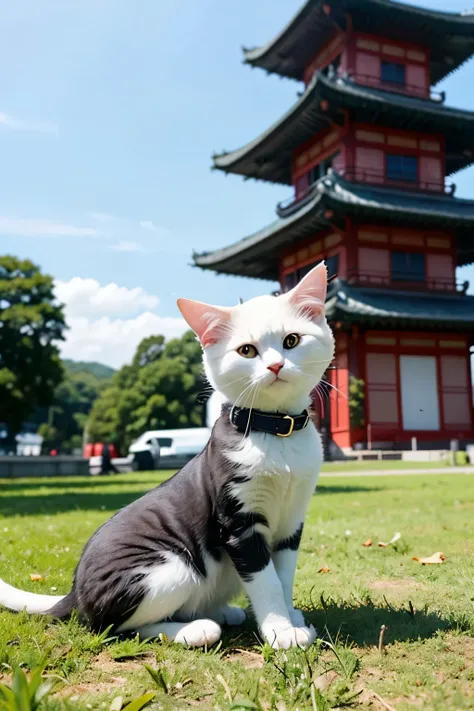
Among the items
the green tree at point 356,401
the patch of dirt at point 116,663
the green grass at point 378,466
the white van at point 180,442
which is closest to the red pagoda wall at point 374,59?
the green tree at point 356,401

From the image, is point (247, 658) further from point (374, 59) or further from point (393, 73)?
point (393, 73)

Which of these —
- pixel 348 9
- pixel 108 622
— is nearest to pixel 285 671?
pixel 108 622

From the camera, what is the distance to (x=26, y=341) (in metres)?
30.0

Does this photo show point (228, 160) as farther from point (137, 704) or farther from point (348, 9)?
point (137, 704)

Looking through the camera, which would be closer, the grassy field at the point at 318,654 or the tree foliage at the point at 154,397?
the grassy field at the point at 318,654

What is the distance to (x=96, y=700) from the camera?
1851 mm

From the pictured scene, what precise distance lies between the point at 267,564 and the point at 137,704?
28.2 inches

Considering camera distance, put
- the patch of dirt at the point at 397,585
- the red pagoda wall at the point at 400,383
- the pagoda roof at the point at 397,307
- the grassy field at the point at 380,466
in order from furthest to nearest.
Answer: the red pagoda wall at the point at 400,383, the pagoda roof at the point at 397,307, the grassy field at the point at 380,466, the patch of dirt at the point at 397,585

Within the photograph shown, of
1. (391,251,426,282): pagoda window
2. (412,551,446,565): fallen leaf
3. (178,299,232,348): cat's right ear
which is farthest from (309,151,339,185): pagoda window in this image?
(178,299,232,348): cat's right ear

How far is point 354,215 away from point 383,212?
3.42 ft

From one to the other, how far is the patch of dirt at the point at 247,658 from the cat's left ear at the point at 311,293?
1.32 meters

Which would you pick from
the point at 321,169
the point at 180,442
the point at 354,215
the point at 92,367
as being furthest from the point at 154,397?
the point at 92,367

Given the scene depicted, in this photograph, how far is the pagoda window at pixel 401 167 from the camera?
80.0 ft

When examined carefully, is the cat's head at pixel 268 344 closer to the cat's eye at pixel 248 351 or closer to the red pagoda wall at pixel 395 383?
the cat's eye at pixel 248 351
